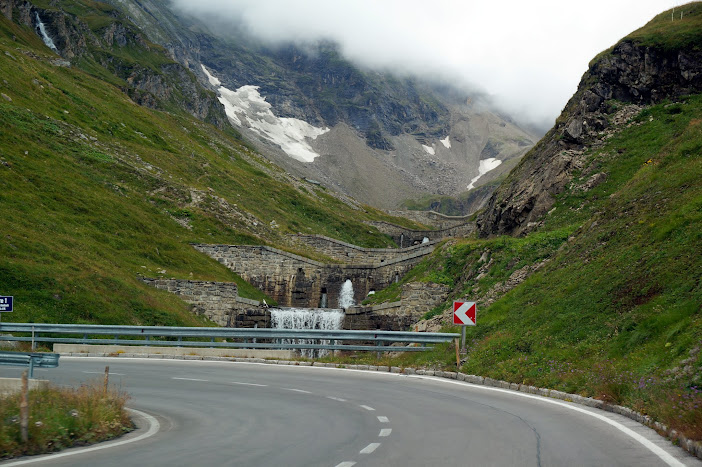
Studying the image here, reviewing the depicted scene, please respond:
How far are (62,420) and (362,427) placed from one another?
4743mm

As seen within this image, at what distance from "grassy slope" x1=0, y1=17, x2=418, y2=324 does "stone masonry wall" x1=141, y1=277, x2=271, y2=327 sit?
1.25 metres

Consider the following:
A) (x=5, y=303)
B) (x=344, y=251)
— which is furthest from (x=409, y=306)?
(x=344, y=251)

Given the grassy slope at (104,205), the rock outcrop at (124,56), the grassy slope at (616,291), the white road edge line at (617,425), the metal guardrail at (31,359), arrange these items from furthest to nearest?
the rock outcrop at (124,56)
the grassy slope at (104,205)
the grassy slope at (616,291)
the metal guardrail at (31,359)
the white road edge line at (617,425)

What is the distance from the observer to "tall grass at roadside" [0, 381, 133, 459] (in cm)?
890

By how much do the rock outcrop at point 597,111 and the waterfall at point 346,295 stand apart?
16675 millimetres

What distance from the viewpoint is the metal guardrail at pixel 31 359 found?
12.0m

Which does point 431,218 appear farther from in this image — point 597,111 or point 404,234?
point 597,111

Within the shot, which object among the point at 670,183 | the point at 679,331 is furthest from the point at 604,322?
the point at 670,183

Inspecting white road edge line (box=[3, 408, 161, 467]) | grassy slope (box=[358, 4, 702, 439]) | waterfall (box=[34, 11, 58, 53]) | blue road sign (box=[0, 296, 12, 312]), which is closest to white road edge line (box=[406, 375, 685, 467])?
grassy slope (box=[358, 4, 702, 439])

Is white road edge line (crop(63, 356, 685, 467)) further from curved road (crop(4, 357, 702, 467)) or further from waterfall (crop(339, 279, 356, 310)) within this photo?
waterfall (crop(339, 279, 356, 310))

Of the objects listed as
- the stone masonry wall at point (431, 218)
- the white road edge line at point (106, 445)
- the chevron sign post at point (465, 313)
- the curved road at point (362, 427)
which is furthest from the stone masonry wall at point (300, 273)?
the stone masonry wall at point (431, 218)

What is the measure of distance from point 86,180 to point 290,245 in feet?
71.6

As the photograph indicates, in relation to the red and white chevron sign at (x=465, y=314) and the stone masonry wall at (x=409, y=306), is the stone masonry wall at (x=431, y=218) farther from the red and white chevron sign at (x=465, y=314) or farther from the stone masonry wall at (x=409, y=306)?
the red and white chevron sign at (x=465, y=314)

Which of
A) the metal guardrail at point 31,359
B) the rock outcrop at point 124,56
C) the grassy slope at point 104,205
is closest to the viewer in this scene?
the metal guardrail at point 31,359
